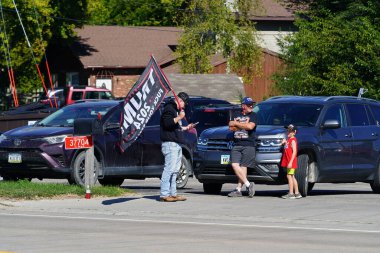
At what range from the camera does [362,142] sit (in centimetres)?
2039

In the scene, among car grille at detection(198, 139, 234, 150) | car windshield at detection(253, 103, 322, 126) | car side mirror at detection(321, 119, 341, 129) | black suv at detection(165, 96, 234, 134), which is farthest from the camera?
black suv at detection(165, 96, 234, 134)

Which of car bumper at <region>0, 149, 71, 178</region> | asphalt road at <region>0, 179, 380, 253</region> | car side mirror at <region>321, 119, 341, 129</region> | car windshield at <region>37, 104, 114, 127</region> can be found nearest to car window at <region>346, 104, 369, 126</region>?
car side mirror at <region>321, 119, 341, 129</region>

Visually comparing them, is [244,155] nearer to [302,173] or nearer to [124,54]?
[302,173]

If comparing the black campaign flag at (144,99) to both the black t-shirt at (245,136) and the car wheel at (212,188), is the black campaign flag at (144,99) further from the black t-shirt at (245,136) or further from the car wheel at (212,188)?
the car wheel at (212,188)

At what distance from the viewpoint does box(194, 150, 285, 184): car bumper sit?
61.9 ft

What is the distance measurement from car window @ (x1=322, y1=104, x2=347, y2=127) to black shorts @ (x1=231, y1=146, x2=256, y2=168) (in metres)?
1.98

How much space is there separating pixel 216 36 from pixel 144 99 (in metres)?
37.3

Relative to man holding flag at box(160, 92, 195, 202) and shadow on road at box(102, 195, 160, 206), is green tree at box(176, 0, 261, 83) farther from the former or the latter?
man holding flag at box(160, 92, 195, 202)

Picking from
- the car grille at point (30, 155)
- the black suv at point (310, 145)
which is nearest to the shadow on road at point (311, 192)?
the black suv at point (310, 145)

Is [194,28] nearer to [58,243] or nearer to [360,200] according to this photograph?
[360,200]

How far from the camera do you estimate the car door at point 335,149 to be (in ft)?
64.4

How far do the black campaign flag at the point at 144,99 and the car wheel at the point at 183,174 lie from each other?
3891 mm

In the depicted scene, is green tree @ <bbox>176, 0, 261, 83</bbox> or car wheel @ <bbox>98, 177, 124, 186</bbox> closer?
car wheel @ <bbox>98, 177, 124, 186</bbox>

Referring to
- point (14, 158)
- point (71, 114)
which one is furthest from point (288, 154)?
point (71, 114)
